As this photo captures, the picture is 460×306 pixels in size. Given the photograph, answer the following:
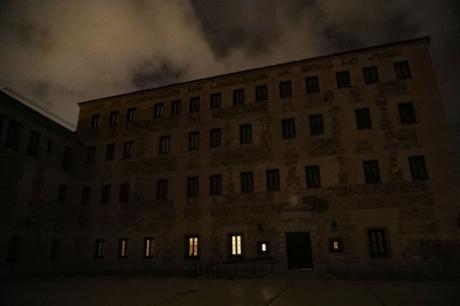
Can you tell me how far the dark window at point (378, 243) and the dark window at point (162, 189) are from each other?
13.3 metres

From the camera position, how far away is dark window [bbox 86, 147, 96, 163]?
918 inches

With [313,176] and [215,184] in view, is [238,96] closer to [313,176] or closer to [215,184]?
[215,184]

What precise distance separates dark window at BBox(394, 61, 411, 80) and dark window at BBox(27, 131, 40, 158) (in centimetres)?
2477

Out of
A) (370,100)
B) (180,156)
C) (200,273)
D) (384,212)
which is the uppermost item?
(370,100)

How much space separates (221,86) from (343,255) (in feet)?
46.0

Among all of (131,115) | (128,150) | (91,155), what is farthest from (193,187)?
(91,155)

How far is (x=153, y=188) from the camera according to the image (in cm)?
2069

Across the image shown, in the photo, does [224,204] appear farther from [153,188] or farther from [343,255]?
[343,255]

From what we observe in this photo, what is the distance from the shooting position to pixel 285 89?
65.3 feet

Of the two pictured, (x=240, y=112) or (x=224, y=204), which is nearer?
(x=224, y=204)

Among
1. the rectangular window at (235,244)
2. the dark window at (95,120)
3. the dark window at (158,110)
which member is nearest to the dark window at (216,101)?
the dark window at (158,110)

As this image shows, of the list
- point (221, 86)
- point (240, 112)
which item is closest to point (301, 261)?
point (240, 112)

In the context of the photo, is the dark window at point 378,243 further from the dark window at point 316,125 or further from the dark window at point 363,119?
the dark window at point 316,125

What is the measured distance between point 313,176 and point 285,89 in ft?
21.3
